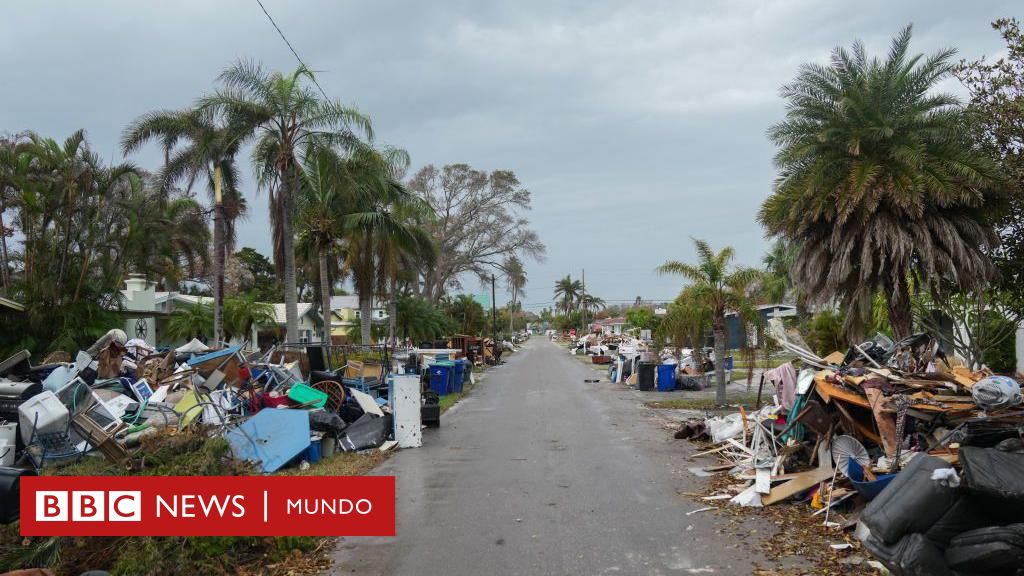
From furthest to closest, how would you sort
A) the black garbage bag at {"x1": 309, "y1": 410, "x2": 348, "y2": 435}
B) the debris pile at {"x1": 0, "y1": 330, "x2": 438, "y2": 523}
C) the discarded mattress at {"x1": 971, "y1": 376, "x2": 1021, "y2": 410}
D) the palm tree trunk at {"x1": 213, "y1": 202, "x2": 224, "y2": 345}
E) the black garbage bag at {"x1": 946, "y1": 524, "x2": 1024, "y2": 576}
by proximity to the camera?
the palm tree trunk at {"x1": 213, "y1": 202, "x2": 224, "y2": 345} → the black garbage bag at {"x1": 309, "y1": 410, "x2": 348, "y2": 435} → the debris pile at {"x1": 0, "y1": 330, "x2": 438, "y2": 523} → the discarded mattress at {"x1": 971, "y1": 376, "x2": 1021, "y2": 410} → the black garbage bag at {"x1": 946, "y1": 524, "x2": 1024, "y2": 576}

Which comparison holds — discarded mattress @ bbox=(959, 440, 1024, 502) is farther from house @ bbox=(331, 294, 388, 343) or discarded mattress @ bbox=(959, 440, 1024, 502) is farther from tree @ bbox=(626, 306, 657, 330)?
tree @ bbox=(626, 306, 657, 330)

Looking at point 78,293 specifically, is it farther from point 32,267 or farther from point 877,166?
point 877,166

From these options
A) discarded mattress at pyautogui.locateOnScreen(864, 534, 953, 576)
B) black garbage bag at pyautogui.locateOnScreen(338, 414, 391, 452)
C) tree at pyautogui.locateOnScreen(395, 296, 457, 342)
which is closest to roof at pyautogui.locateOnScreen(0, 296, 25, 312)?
black garbage bag at pyautogui.locateOnScreen(338, 414, 391, 452)

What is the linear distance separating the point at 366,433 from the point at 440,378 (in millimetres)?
11355

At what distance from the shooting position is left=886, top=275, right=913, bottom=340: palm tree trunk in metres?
14.8

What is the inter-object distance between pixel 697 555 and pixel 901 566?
68.4 inches

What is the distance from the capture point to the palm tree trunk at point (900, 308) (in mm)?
14789

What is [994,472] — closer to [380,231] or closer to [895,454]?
[895,454]

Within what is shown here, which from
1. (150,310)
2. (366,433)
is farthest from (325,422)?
(150,310)

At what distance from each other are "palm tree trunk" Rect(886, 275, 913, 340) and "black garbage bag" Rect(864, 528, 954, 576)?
430 inches

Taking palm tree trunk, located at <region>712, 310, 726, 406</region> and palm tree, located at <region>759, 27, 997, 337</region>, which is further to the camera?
palm tree trunk, located at <region>712, 310, 726, 406</region>

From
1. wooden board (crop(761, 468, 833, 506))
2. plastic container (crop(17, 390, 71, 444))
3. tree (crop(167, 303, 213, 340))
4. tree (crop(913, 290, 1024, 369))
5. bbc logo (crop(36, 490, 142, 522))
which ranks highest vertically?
tree (crop(167, 303, 213, 340))

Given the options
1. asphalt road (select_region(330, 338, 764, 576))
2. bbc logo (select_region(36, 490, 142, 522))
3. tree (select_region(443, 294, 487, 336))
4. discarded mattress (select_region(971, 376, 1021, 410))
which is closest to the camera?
bbc logo (select_region(36, 490, 142, 522))

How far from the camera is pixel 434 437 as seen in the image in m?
14.0
